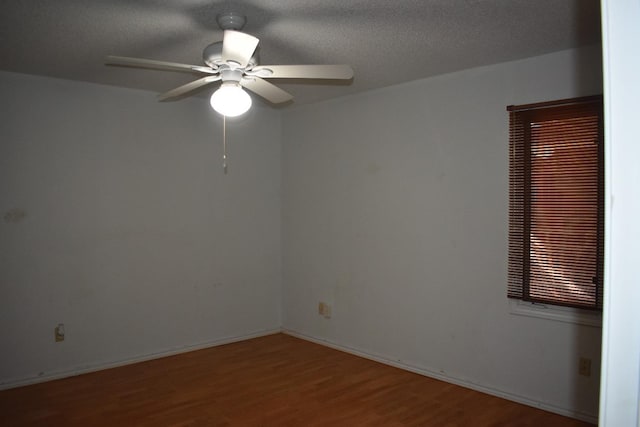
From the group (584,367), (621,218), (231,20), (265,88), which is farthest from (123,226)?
(621,218)

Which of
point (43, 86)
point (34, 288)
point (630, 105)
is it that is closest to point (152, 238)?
point (34, 288)

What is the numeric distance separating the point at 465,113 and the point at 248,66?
1.89 metres

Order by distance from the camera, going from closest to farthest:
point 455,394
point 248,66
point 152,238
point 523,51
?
point 248,66 < point 523,51 < point 455,394 < point 152,238

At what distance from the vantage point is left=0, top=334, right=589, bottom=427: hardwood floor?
2947 millimetres

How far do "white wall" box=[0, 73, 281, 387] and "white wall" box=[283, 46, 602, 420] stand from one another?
634mm

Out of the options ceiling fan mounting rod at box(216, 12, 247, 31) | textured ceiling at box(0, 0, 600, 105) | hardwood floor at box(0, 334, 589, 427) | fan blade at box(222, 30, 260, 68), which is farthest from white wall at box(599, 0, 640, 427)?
hardwood floor at box(0, 334, 589, 427)

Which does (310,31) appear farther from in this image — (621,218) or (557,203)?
(621,218)

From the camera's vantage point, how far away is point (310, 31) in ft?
8.80

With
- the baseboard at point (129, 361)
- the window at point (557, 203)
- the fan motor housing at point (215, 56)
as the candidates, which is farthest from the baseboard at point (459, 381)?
the fan motor housing at point (215, 56)

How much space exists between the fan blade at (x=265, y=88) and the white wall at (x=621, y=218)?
7.51 ft

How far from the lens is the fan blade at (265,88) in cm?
269

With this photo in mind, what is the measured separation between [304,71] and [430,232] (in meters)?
1.88

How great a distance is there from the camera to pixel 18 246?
3.53 m

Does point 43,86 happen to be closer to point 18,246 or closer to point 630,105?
point 18,246
